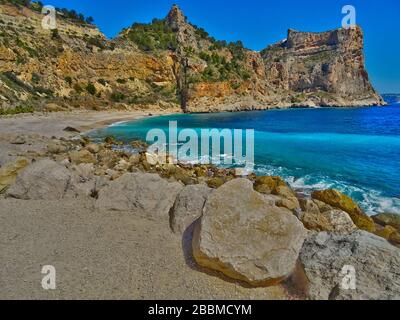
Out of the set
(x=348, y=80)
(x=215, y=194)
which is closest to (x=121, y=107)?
(x=215, y=194)

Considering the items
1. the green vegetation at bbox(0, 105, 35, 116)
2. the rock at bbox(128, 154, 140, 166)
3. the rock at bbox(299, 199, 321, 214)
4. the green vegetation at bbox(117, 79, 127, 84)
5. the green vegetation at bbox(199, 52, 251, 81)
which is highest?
the green vegetation at bbox(199, 52, 251, 81)

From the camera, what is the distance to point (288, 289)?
17.6 feet

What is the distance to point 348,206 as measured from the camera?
37.0 feet

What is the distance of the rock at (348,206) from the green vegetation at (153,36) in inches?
3413

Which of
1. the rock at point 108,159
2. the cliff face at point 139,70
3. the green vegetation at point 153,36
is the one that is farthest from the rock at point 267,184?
the green vegetation at point 153,36

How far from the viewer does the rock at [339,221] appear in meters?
9.30

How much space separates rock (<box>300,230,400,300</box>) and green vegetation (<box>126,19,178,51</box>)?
91925mm

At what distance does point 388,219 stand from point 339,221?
3.08 m

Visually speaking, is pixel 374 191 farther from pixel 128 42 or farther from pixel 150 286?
pixel 128 42

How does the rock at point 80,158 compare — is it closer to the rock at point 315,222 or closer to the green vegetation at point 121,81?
the rock at point 315,222

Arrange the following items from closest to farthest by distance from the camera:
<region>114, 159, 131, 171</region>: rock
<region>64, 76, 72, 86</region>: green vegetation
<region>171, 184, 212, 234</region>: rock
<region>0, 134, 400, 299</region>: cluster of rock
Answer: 1. <region>0, 134, 400, 299</region>: cluster of rock
2. <region>171, 184, 212, 234</region>: rock
3. <region>114, 159, 131, 171</region>: rock
4. <region>64, 76, 72, 86</region>: green vegetation

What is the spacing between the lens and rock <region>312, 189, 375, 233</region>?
1000 centimetres

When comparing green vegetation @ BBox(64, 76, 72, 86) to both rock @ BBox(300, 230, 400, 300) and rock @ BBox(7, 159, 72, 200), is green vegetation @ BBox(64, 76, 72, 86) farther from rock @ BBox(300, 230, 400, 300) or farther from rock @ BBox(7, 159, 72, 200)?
rock @ BBox(300, 230, 400, 300)

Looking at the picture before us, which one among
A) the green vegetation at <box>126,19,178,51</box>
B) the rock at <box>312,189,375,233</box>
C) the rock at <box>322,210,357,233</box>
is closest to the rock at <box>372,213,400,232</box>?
the rock at <box>312,189,375,233</box>
